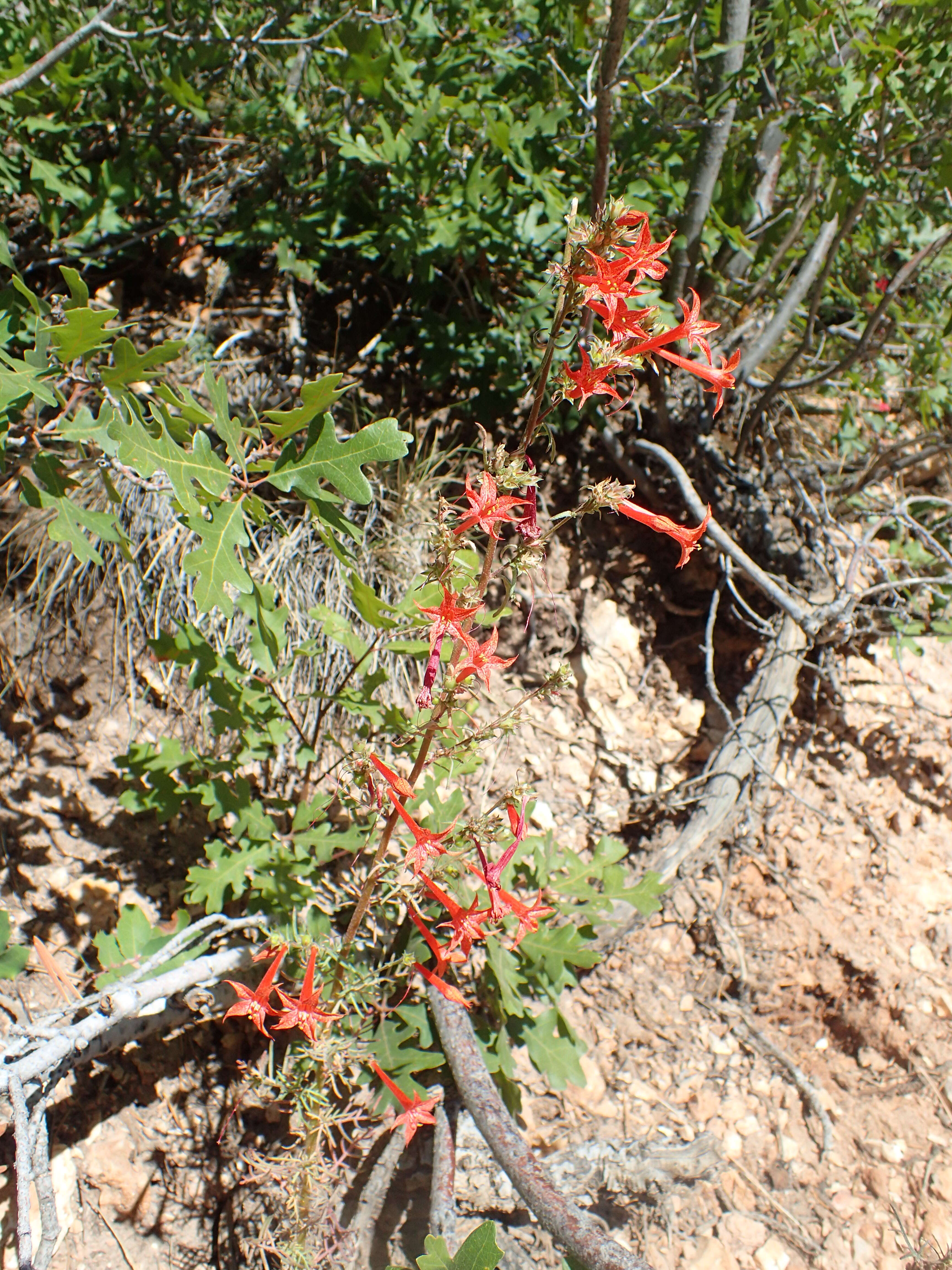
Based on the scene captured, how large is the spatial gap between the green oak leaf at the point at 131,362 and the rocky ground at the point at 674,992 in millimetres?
1224

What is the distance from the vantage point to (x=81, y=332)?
1396 millimetres

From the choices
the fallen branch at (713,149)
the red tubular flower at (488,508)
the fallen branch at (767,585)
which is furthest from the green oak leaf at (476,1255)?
the fallen branch at (713,149)

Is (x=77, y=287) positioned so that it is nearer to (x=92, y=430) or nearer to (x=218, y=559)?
(x=92, y=430)

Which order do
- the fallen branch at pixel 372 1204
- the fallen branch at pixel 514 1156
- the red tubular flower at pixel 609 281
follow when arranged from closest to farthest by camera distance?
1. the red tubular flower at pixel 609 281
2. the fallen branch at pixel 514 1156
3. the fallen branch at pixel 372 1204

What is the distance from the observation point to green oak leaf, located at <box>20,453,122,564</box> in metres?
1.56

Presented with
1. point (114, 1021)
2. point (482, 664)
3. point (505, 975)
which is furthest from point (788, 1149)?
point (482, 664)

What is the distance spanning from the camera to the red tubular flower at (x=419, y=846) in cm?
119

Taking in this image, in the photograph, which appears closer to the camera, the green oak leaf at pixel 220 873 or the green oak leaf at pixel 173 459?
the green oak leaf at pixel 173 459

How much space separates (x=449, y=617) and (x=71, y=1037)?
1060mm

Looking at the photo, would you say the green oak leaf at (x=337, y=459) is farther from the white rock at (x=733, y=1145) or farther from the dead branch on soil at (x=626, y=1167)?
the white rock at (x=733, y=1145)

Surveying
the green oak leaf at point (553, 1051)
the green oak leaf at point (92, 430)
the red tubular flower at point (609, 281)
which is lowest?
the green oak leaf at point (553, 1051)

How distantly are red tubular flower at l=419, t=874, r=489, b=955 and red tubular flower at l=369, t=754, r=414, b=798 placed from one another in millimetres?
121

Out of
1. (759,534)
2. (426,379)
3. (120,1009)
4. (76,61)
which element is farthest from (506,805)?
(76,61)

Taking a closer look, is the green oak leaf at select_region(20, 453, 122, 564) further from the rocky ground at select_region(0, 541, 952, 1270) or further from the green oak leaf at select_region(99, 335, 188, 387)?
the rocky ground at select_region(0, 541, 952, 1270)
